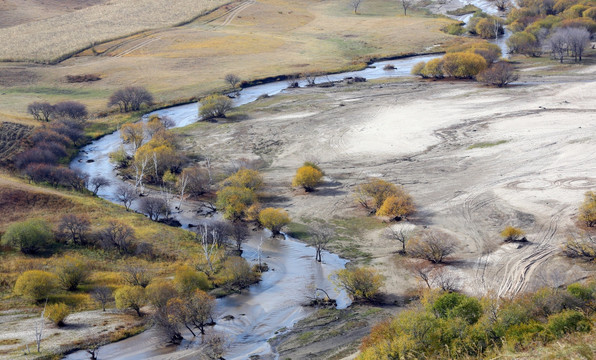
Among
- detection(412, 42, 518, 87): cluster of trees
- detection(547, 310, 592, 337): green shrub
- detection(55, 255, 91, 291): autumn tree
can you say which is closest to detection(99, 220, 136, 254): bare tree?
detection(55, 255, 91, 291): autumn tree

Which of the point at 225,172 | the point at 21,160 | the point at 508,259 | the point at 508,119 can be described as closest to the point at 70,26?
the point at 21,160

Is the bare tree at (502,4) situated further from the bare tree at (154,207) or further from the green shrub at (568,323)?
the green shrub at (568,323)

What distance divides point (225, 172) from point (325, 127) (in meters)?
22.6

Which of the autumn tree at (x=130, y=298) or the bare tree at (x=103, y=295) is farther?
the bare tree at (x=103, y=295)

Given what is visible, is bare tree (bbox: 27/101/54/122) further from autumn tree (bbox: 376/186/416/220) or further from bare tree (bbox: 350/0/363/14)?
bare tree (bbox: 350/0/363/14)

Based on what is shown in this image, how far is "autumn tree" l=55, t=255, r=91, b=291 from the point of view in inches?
1900

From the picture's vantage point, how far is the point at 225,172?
250 feet

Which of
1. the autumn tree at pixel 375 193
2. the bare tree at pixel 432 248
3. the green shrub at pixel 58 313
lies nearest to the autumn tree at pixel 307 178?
the autumn tree at pixel 375 193

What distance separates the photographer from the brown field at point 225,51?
400 ft

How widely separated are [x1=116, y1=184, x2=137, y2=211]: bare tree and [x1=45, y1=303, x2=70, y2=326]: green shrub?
2455 centimetres

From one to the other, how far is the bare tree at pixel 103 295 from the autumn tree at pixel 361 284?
63.2 feet

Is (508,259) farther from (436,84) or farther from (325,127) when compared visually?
(436,84)

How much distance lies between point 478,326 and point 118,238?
36.2 meters

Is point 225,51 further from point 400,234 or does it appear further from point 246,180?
point 400,234
